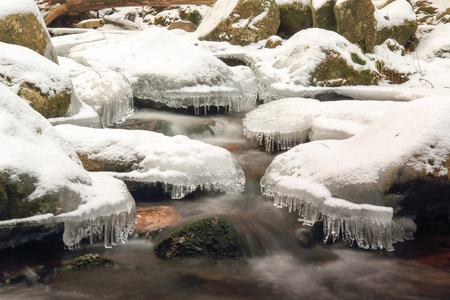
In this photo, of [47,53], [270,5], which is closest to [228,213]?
[47,53]

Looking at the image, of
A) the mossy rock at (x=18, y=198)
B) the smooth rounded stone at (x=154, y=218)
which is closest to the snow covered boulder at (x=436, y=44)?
the smooth rounded stone at (x=154, y=218)

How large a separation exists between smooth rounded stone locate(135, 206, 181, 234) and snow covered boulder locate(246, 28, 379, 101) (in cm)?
367

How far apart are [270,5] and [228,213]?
6.81 metres

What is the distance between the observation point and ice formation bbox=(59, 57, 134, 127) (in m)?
5.69

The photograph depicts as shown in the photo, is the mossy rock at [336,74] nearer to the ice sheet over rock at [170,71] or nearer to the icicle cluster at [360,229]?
the ice sheet over rock at [170,71]

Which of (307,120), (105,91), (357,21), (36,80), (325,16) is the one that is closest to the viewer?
(36,80)

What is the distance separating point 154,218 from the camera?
3.70 metres

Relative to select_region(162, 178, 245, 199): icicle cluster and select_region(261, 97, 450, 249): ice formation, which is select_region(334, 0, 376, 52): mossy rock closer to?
select_region(261, 97, 450, 249): ice formation

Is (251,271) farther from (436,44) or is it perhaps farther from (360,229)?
(436,44)

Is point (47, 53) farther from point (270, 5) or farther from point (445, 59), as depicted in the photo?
point (445, 59)

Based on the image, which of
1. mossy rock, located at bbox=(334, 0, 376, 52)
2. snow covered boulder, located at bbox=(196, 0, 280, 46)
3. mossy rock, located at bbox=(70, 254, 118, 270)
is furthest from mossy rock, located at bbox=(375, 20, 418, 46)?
mossy rock, located at bbox=(70, 254, 118, 270)

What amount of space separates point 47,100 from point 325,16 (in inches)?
277

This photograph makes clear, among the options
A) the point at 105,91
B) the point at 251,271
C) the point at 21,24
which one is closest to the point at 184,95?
the point at 105,91

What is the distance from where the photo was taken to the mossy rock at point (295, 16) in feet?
32.2
